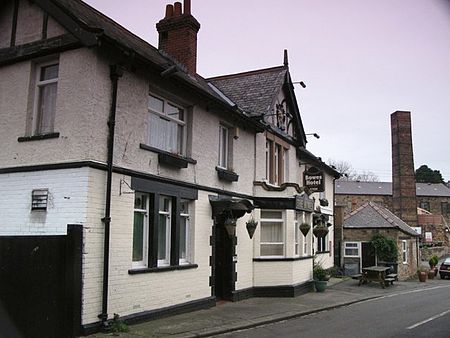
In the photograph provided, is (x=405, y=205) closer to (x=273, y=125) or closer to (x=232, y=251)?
(x=273, y=125)

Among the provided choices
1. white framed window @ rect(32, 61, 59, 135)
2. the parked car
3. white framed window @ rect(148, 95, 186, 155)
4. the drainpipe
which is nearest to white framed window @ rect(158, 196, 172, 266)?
white framed window @ rect(148, 95, 186, 155)

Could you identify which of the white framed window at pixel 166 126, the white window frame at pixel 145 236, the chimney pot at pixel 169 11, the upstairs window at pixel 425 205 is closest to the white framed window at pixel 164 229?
the white window frame at pixel 145 236

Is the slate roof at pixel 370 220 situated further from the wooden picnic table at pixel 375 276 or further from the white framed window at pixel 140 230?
the white framed window at pixel 140 230

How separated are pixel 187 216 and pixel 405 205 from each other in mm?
45591

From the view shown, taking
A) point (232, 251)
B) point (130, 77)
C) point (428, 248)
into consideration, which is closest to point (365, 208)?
point (232, 251)

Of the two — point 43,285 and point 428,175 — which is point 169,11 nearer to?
point 43,285

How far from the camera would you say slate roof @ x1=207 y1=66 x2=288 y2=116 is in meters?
19.0

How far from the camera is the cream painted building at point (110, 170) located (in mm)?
9836

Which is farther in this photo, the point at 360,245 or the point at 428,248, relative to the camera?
the point at 428,248

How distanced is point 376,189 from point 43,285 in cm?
7378

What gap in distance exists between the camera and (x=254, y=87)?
2056 cm

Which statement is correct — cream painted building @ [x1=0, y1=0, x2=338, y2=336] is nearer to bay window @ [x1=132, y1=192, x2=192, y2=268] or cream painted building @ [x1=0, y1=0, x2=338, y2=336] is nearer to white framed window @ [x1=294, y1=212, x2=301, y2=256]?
bay window @ [x1=132, y1=192, x2=192, y2=268]

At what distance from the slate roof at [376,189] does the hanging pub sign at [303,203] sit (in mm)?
57076

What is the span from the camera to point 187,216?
1368 cm
